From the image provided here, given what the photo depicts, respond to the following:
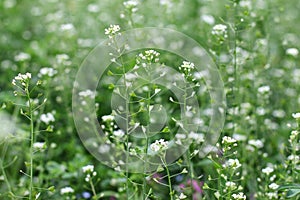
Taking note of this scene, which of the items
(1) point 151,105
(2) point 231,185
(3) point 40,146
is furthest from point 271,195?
(3) point 40,146

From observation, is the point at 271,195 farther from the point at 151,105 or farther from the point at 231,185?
the point at 151,105

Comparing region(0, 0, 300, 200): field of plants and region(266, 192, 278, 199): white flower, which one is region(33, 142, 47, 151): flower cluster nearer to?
region(0, 0, 300, 200): field of plants

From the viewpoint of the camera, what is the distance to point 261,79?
12.3ft

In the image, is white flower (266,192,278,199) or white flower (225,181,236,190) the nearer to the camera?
white flower (225,181,236,190)

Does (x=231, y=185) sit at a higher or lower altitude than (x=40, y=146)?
higher

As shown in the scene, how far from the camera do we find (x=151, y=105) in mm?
2654

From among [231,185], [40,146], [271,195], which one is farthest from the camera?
[40,146]

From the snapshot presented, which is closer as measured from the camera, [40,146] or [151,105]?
[151,105]

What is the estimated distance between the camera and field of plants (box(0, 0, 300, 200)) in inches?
104

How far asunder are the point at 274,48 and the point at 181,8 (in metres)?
0.89

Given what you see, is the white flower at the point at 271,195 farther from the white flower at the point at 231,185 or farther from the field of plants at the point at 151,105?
the white flower at the point at 231,185

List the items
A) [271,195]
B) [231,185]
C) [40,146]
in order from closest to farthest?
[231,185] → [271,195] → [40,146]

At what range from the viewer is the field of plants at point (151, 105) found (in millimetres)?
2637

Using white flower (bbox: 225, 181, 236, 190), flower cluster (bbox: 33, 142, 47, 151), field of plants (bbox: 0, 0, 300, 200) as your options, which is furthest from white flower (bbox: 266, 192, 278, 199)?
flower cluster (bbox: 33, 142, 47, 151)
